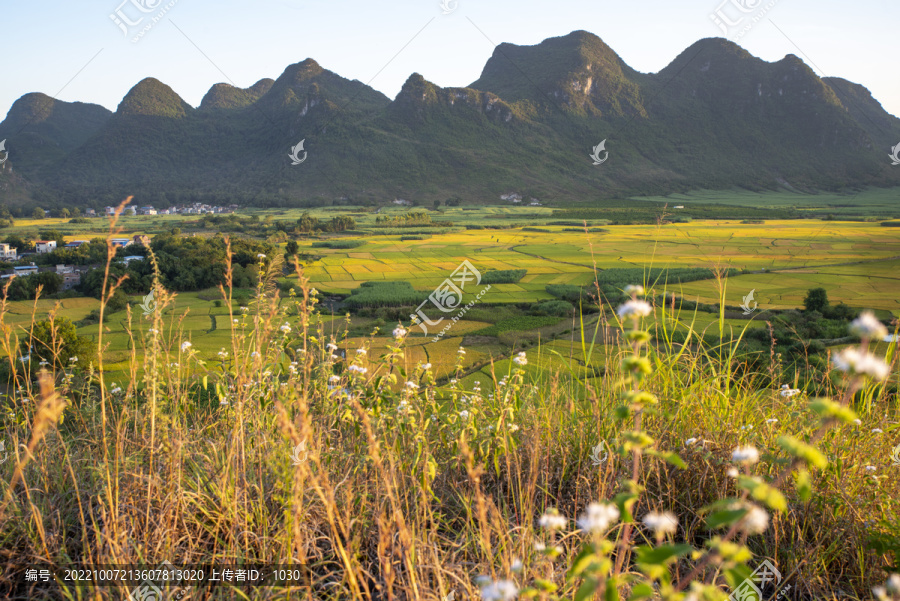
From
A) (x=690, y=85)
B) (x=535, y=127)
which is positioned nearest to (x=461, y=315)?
(x=535, y=127)

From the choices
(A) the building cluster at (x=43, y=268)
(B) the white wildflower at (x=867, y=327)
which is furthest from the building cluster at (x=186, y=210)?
(B) the white wildflower at (x=867, y=327)

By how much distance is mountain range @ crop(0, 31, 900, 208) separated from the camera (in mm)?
83438

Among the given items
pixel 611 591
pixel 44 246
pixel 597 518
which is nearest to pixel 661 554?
pixel 597 518

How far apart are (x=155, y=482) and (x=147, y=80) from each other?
15974 cm

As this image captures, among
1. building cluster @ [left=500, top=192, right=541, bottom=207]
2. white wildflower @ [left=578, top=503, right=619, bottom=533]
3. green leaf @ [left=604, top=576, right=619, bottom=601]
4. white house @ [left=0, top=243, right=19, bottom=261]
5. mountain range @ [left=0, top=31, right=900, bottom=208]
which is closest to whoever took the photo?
white wildflower @ [left=578, top=503, right=619, bottom=533]

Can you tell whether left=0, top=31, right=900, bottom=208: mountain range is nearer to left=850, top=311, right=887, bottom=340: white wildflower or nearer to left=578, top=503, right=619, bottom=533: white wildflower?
left=578, top=503, right=619, bottom=533: white wildflower

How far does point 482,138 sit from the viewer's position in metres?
104

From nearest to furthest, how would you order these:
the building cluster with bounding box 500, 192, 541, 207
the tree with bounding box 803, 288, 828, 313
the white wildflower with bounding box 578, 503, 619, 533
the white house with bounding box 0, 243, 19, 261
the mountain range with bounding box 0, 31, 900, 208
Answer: the white wildflower with bounding box 578, 503, 619, 533
the tree with bounding box 803, 288, 828, 313
the white house with bounding box 0, 243, 19, 261
the building cluster with bounding box 500, 192, 541, 207
the mountain range with bounding box 0, 31, 900, 208

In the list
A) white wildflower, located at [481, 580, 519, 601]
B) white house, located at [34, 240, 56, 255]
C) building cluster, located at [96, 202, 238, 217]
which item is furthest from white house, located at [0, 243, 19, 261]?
building cluster, located at [96, 202, 238, 217]

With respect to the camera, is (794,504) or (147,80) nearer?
(794,504)

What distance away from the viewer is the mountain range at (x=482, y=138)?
274 ft

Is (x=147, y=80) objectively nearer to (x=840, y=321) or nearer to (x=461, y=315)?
(x=461, y=315)

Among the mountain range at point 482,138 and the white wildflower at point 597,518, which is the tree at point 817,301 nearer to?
the white wildflower at point 597,518

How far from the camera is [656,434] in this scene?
9.16 feet
